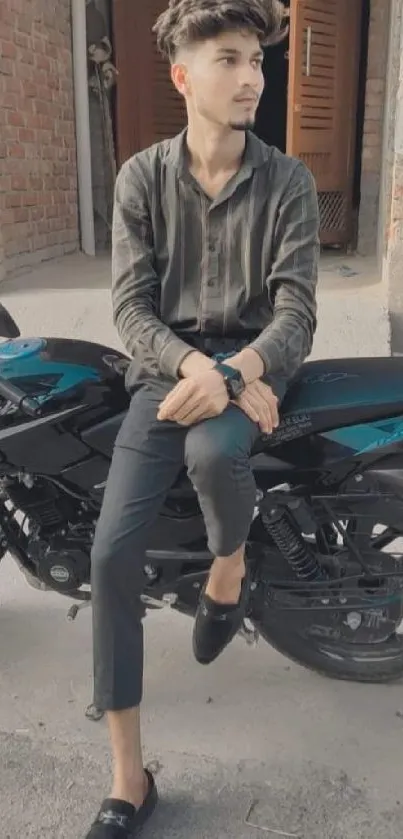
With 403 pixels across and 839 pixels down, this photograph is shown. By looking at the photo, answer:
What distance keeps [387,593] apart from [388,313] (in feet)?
8.91

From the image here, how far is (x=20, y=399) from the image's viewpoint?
221 centimetres

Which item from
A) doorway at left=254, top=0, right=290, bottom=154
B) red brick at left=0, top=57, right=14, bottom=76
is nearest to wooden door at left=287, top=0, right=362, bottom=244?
red brick at left=0, top=57, right=14, bottom=76

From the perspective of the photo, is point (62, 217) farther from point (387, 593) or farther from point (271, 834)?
point (271, 834)

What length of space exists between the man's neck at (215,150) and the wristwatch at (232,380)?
1.73ft

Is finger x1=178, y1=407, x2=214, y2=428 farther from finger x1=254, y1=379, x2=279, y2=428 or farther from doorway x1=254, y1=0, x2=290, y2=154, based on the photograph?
doorway x1=254, y1=0, x2=290, y2=154

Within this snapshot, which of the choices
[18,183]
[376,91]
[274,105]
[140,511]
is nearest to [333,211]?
[376,91]

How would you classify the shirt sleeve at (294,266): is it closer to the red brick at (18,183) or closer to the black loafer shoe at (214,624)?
the black loafer shoe at (214,624)

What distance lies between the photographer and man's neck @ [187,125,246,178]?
6.90ft

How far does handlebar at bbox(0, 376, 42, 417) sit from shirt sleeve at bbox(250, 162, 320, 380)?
1.98 feet

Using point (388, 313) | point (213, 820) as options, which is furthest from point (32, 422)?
point (388, 313)

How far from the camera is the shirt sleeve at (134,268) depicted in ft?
6.98

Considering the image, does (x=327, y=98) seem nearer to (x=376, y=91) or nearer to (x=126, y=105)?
(x=376, y=91)

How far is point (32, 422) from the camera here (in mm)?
2248

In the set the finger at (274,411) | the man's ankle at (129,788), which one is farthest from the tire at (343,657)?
the finger at (274,411)
